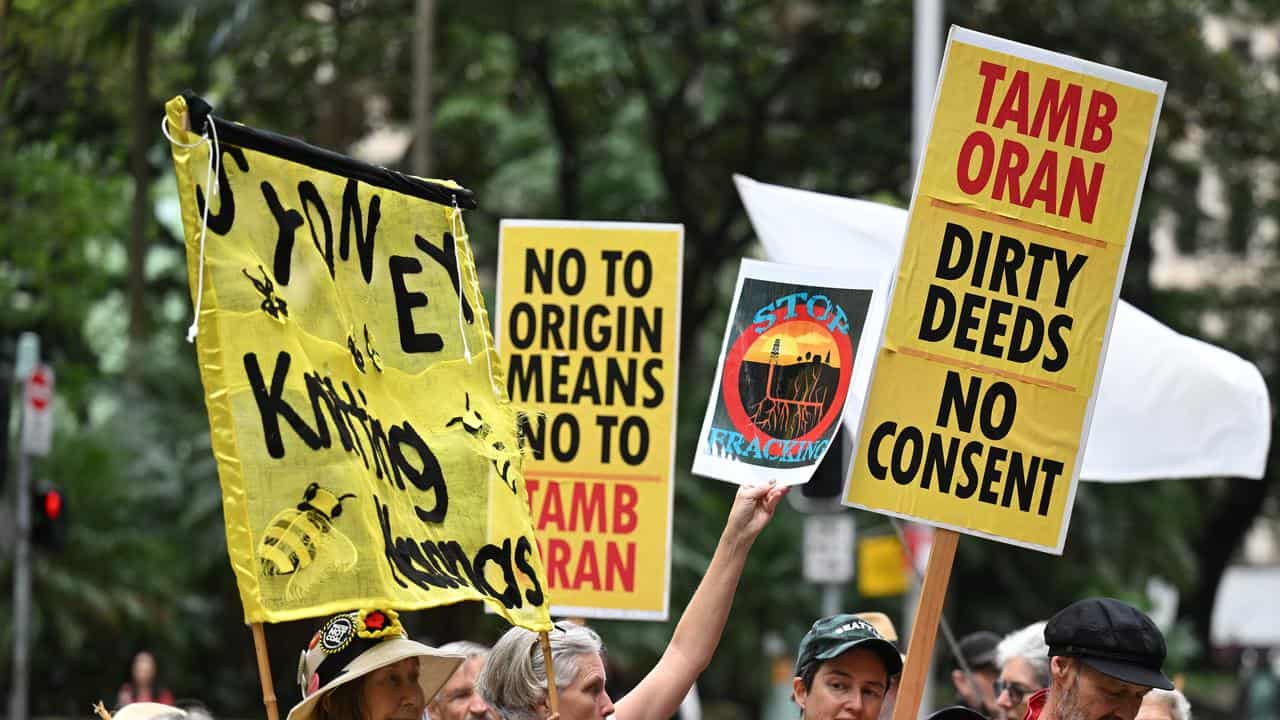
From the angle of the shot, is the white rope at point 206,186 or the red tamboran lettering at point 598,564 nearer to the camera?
the white rope at point 206,186

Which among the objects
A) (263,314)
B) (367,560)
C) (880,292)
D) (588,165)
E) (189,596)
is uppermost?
(588,165)

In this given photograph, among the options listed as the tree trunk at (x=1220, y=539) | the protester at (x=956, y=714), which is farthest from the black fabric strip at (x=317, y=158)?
the tree trunk at (x=1220, y=539)

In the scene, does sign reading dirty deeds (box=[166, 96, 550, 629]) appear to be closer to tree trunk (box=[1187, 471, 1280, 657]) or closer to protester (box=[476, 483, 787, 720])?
protester (box=[476, 483, 787, 720])

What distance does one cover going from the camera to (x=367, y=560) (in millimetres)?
4520

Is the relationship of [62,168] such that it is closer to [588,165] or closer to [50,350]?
[50,350]

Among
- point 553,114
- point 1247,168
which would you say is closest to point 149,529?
point 553,114

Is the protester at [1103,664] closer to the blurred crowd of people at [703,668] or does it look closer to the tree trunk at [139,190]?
the blurred crowd of people at [703,668]

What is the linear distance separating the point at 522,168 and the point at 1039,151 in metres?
17.1

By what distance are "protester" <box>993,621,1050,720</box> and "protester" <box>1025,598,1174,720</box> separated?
174cm

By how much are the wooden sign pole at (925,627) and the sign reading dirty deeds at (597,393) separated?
6.32 feet

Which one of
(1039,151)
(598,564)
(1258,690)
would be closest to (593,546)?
(598,564)

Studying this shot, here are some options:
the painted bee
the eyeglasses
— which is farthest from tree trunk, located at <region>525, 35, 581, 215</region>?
the painted bee

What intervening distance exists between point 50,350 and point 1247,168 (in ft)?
44.3

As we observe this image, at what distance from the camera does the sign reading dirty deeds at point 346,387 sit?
4.36m
